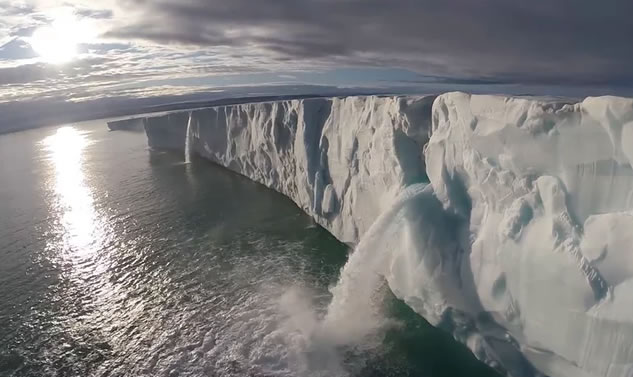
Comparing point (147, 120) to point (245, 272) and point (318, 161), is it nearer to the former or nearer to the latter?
point (318, 161)

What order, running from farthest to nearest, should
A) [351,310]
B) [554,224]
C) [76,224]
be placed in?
1. [76,224]
2. [351,310]
3. [554,224]

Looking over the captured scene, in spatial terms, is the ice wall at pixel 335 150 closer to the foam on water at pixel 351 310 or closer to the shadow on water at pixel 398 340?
the shadow on water at pixel 398 340

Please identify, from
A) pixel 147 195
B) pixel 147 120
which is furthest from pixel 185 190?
pixel 147 120

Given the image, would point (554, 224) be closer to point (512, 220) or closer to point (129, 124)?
point (512, 220)

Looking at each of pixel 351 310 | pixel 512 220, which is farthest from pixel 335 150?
pixel 512 220

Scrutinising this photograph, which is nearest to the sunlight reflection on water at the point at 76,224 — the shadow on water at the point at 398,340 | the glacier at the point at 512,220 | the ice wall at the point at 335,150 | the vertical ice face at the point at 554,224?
the shadow on water at the point at 398,340
